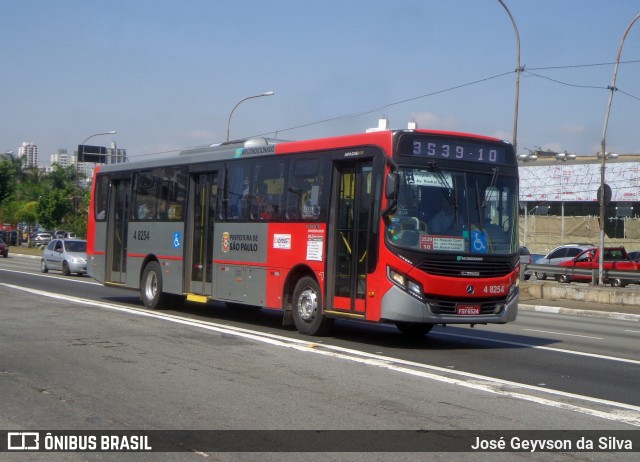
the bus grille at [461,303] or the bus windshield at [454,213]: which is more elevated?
the bus windshield at [454,213]

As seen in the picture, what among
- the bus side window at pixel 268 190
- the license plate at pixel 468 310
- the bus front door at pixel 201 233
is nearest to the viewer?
the license plate at pixel 468 310

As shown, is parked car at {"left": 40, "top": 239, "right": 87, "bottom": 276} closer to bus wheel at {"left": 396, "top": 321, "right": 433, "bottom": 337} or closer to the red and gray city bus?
the red and gray city bus

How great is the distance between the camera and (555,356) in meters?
13.0

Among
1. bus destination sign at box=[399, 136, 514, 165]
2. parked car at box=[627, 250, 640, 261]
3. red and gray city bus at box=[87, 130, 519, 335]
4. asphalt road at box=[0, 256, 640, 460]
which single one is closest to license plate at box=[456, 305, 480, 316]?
red and gray city bus at box=[87, 130, 519, 335]

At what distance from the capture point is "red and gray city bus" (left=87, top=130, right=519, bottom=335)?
12.7m

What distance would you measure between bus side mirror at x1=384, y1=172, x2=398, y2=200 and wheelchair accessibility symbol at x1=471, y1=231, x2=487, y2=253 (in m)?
1.56

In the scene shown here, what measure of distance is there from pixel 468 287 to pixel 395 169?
2167 millimetres

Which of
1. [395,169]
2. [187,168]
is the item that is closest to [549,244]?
[187,168]

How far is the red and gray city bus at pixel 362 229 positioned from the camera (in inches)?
499

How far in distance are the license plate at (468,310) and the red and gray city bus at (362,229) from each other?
17 mm

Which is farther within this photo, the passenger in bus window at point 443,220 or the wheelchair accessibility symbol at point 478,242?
the wheelchair accessibility symbol at point 478,242

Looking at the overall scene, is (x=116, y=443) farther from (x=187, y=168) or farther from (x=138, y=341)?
(x=187, y=168)

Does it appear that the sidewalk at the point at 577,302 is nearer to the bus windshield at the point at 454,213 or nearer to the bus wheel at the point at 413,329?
the bus wheel at the point at 413,329

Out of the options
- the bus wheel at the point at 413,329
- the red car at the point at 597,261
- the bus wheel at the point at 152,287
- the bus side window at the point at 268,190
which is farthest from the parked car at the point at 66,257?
the bus wheel at the point at 413,329
